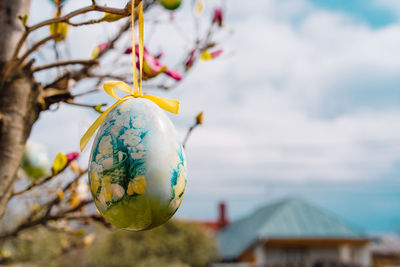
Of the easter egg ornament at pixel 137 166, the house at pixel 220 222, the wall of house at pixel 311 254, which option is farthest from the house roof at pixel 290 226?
the easter egg ornament at pixel 137 166

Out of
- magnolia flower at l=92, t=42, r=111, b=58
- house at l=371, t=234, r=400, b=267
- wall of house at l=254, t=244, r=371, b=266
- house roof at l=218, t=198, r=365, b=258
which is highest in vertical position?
magnolia flower at l=92, t=42, r=111, b=58

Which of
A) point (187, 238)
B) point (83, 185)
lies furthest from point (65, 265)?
point (83, 185)

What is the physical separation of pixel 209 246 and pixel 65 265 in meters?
4.61

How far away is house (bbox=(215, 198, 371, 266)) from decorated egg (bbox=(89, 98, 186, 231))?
1262cm

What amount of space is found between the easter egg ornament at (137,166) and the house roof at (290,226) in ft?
41.8

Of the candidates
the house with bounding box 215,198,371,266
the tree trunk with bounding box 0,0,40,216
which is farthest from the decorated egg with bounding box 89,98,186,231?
the house with bounding box 215,198,371,266

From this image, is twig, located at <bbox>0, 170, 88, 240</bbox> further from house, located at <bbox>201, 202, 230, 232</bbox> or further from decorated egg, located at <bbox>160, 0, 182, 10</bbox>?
house, located at <bbox>201, 202, 230, 232</bbox>

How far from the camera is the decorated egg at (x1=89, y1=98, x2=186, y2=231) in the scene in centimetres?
86

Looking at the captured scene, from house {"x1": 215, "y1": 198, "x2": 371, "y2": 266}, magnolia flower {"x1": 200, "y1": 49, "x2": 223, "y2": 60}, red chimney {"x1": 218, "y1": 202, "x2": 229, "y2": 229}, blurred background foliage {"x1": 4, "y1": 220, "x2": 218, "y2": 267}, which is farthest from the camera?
red chimney {"x1": 218, "y1": 202, "x2": 229, "y2": 229}

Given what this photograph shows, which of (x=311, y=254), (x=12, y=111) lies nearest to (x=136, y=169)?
(x=12, y=111)

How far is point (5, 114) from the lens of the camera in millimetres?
1380

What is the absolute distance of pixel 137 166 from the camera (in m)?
0.87

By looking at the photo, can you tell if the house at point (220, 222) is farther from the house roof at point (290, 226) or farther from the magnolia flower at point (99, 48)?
the magnolia flower at point (99, 48)

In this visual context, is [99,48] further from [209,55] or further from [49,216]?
[49,216]
